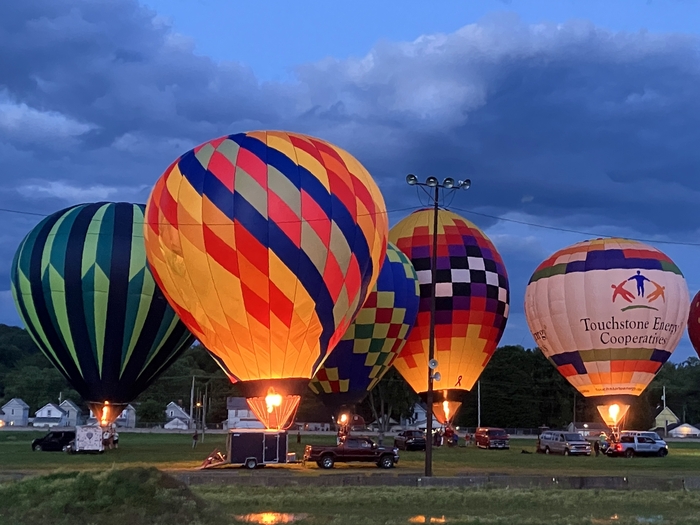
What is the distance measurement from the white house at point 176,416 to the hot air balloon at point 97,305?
56336 millimetres

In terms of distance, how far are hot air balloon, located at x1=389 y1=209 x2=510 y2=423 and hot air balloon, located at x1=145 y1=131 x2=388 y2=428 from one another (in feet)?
44.6

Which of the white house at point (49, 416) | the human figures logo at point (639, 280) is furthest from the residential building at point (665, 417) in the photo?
the white house at point (49, 416)

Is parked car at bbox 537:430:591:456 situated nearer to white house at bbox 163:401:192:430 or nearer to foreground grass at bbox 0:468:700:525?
foreground grass at bbox 0:468:700:525

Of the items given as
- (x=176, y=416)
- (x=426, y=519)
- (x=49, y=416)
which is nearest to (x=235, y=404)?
(x=176, y=416)

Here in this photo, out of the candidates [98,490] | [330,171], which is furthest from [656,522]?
[330,171]

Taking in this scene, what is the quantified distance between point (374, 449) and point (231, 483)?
353 inches

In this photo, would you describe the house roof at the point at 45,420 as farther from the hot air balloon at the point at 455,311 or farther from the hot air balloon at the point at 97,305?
the hot air balloon at the point at 455,311

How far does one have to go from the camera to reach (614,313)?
1465 inches

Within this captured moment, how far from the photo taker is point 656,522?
14062 millimetres

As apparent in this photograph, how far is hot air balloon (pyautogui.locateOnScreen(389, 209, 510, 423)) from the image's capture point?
130ft

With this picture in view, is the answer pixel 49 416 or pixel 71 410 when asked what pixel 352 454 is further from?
pixel 71 410

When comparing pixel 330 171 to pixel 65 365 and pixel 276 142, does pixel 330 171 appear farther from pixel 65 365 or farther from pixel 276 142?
pixel 65 365

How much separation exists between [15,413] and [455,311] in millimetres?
74205

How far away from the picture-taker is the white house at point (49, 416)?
314ft
